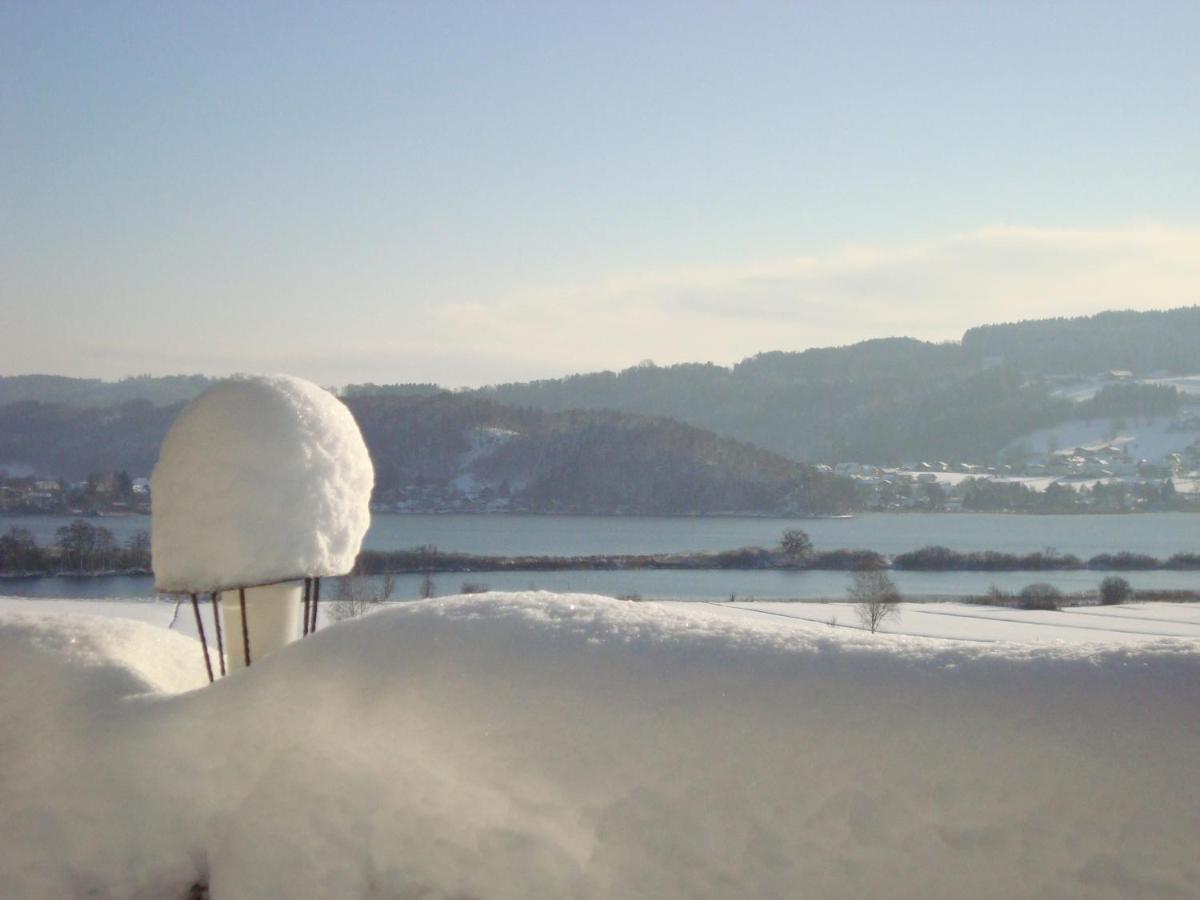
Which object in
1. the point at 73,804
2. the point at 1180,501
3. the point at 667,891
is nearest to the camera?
the point at 667,891

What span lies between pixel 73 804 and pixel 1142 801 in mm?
1257

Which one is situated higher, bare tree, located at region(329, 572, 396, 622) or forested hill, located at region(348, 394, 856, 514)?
forested hill, located at region(348, 394, 856, 514)

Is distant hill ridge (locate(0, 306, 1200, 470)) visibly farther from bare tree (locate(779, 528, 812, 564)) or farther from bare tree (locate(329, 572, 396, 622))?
bare tree (locate(329, 572, 396, 622))

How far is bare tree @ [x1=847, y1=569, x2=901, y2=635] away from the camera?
585 inches

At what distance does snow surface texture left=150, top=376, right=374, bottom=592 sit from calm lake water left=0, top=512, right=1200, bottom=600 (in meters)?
14.6

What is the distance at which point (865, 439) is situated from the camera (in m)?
27.8

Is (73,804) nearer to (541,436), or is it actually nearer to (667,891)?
(667,891)

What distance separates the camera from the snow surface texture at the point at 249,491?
1834 millimetres

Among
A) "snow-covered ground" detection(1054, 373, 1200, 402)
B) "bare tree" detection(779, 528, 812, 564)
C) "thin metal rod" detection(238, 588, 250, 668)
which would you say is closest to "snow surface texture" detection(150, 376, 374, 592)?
"thin metal rod" detection(238, 588, 250, 668)

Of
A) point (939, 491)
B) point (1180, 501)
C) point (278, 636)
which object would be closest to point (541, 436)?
point (939, 491)

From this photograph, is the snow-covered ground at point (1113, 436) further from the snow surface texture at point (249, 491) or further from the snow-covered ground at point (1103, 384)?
the snow surface texture at point (249, 491)

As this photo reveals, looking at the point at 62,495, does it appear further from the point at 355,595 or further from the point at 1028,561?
the point at 1028,561

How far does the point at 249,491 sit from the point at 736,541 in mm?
21751

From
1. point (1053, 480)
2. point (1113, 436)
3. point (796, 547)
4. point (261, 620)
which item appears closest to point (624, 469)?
point (796, 547)
